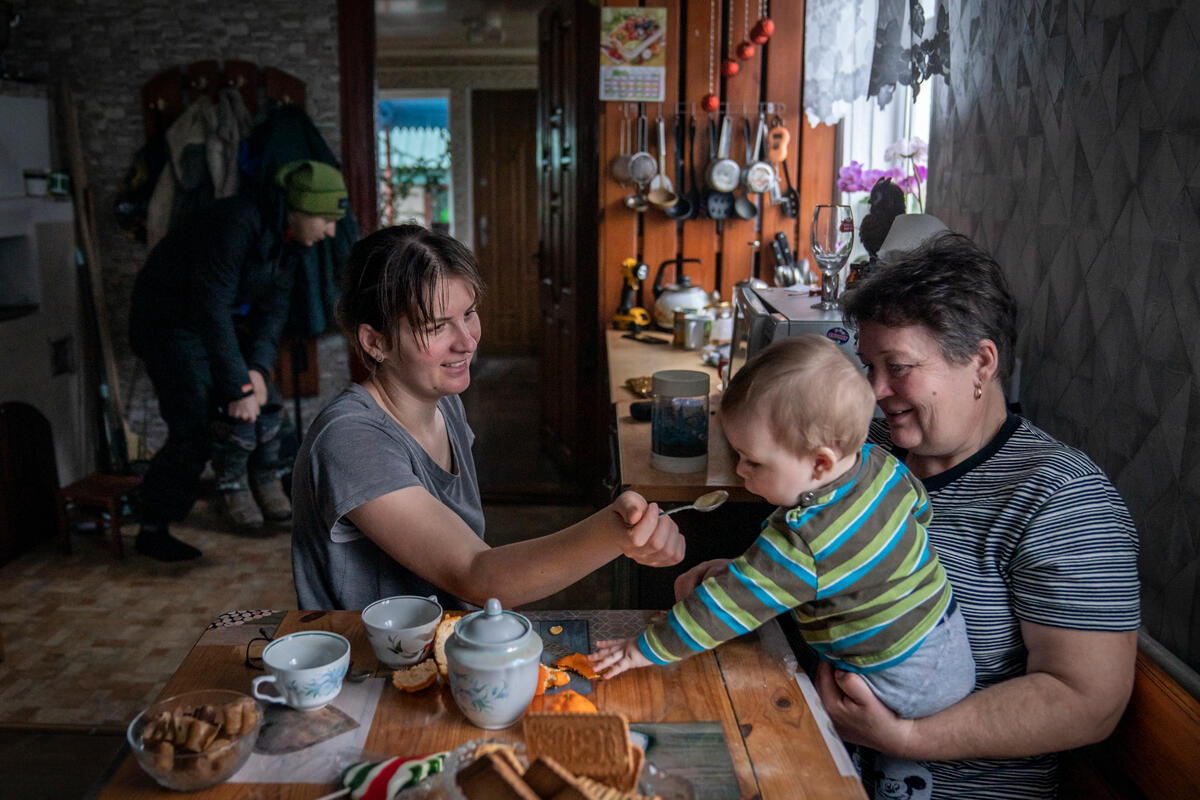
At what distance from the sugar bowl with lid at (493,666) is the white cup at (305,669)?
17 centimetres

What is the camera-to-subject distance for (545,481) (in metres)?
5.12

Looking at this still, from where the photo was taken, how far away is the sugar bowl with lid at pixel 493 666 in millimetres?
1159

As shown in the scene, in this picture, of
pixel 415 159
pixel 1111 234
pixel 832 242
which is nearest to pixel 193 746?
pixel 1111 234

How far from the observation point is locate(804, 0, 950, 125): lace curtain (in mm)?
2443

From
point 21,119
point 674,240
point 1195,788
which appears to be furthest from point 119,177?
point 1195,788

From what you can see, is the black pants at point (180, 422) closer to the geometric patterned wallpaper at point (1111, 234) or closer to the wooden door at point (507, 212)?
the geometric patterned wallpaper at point (1111, 234)

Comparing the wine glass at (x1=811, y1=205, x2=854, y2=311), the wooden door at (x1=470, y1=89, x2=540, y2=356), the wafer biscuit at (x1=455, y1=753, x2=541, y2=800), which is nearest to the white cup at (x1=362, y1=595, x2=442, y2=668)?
the wafer biscuit at (x1=455, y1=753, x2=541, y2=800)

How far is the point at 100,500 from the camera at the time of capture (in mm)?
4086

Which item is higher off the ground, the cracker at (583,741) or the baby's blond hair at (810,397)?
the baby's blond hair at (810,397)

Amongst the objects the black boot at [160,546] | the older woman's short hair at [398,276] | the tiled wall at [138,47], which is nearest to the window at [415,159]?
the tiled wall at [138,47]

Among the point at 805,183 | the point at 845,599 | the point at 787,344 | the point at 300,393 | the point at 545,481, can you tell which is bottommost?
the point at 545,481

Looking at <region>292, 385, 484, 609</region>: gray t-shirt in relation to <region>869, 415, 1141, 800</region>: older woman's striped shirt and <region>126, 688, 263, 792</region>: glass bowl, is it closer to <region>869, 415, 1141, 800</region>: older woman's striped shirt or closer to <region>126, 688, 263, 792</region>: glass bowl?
<region>126, 688, 263, 792</region>: glass bowl

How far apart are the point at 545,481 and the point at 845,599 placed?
3844mm

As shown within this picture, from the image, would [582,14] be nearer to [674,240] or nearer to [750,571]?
[674,240]
